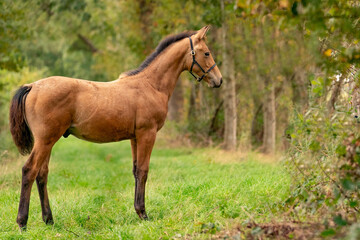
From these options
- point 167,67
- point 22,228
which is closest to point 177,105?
point 167,67

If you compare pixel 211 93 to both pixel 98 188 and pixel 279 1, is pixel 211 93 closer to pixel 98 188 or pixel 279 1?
pixel 98 188

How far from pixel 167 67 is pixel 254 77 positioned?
33.0 ft

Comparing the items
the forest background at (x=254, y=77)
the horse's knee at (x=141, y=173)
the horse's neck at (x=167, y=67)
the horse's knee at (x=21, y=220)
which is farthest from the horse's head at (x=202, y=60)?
the horse's knee at (x=21, y=220)

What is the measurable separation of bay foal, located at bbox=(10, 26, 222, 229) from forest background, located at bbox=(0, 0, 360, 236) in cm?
114

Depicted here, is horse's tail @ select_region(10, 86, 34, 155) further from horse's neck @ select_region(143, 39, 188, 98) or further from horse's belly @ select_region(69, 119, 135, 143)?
horse's neck @ select_region(143, 39, 188, 98)

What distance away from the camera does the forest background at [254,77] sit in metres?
4.19

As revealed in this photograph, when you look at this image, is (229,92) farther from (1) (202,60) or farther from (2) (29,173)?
(2) (29,173)

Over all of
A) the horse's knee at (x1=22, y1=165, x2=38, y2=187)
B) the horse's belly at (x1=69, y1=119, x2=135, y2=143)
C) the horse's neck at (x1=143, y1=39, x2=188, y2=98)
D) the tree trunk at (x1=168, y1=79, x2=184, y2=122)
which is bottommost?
the tree trunk at (x1=168, y1=79, x2=184, y2=122)

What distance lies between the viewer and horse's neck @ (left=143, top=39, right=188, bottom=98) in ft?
22.3

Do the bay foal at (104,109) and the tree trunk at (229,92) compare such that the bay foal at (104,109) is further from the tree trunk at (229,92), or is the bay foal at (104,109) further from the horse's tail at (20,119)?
the tree trunk at (229,92)

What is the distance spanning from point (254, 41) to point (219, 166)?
263 inches

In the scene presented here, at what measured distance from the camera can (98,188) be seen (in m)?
9.02

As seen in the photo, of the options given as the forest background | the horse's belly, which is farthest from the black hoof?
the forest background

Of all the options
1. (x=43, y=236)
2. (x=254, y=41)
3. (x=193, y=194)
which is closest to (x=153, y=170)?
(x=193, y=194)
